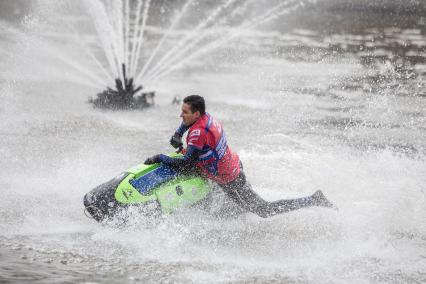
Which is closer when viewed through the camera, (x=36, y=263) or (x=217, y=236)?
(x=36, y=263)

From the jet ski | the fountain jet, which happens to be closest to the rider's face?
the jet ski

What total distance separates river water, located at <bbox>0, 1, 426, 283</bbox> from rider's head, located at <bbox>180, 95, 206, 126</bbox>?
1.29m

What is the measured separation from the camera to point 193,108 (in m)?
7.86

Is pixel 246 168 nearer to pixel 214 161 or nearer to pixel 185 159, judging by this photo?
pixel 214 161

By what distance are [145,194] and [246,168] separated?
12.6 feet

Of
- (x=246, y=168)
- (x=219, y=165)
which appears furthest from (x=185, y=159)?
(x=246, y=168)

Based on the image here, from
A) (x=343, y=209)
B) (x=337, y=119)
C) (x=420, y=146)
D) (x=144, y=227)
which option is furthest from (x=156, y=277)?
(x=337, y=119)

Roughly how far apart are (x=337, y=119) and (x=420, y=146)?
2.71 metres

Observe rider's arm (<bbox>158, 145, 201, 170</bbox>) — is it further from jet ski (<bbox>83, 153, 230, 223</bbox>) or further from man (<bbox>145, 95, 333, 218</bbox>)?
jet ski (<bbox>83, 153, 230, 223</bbox>)

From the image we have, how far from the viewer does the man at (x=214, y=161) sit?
7848 mm

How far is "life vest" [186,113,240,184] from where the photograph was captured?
7.83 m

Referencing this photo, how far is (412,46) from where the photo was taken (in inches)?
1084

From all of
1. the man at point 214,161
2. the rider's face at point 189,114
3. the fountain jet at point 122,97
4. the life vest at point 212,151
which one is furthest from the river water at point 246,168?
the rider's face at point 189,114

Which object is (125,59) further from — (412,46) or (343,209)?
(412,46)
